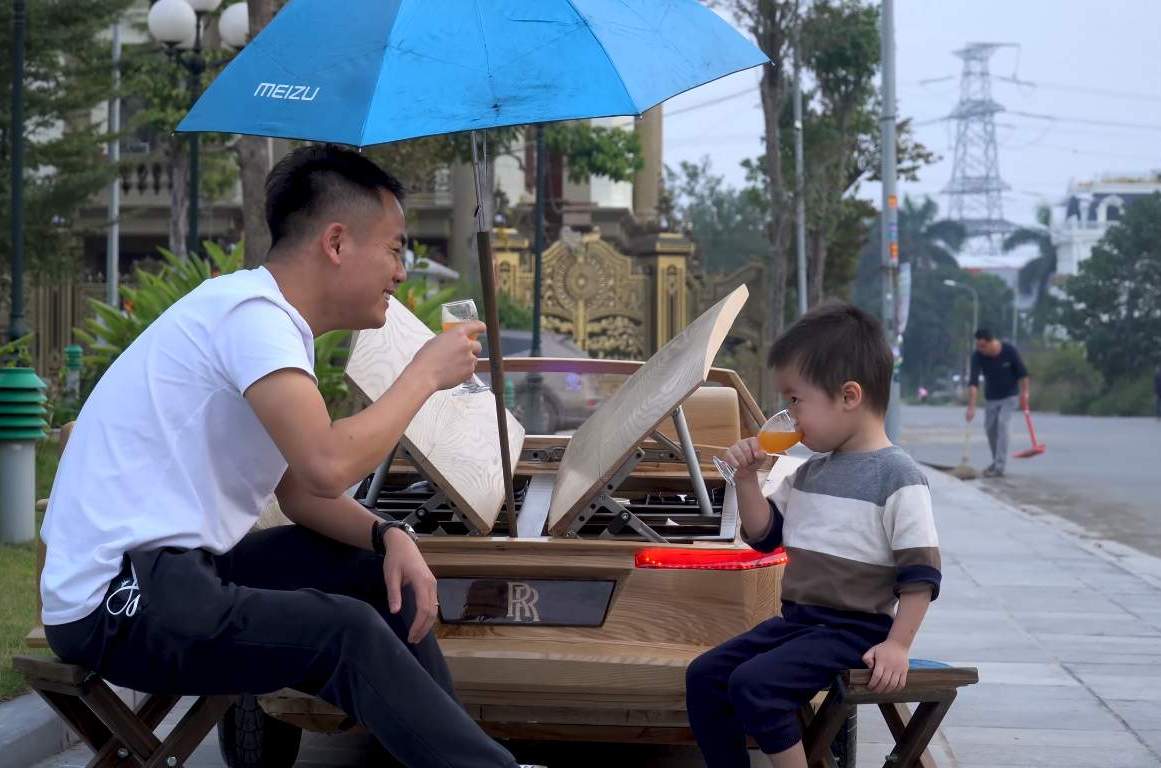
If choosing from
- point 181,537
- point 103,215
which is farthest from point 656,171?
point 181,537

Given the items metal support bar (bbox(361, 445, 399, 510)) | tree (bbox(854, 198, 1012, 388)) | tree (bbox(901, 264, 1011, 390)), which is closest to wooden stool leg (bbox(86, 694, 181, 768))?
metal support bar (bbox(361, 445, 399, 510))

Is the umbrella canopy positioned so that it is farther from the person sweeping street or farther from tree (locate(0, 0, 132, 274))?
tree (locate(0, 0, 132, 274))

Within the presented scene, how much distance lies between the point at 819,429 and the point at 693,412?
241cm

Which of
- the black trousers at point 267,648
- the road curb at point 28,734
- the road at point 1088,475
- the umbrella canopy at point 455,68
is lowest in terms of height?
the road at point 1088,475

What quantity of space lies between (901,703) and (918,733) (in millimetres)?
142

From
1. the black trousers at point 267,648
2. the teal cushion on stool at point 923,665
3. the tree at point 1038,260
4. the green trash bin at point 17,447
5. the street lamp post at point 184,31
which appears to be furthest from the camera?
the tree at point 1038,260

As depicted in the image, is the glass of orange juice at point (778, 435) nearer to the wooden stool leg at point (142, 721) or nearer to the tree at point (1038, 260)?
the wooden stool leg at point (142, 721)

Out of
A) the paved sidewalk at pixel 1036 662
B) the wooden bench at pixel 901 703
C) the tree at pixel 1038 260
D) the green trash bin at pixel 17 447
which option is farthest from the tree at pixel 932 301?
the wooden bench at pixel 901 703

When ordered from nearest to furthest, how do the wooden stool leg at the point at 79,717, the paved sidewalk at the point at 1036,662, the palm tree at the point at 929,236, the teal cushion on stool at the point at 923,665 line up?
the wooden stool leg at the point at 79,717 → the teal cushion on stool at the point at 923,665 → the paved sidewalk at the point at 1036,662 → the palm tree at the point at 929,236

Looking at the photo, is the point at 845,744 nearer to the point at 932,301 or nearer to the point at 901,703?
the point at 901,703

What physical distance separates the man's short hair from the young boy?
1.08m

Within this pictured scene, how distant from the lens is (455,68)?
3965 mm

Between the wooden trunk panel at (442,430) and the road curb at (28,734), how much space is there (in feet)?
4.90

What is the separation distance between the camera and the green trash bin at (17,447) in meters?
9.28
